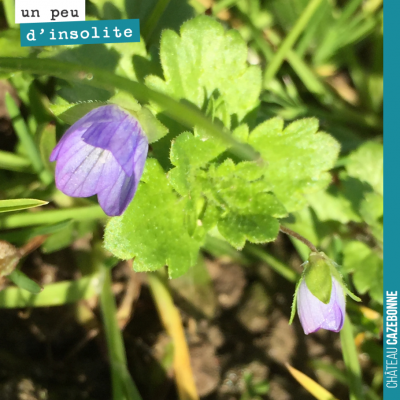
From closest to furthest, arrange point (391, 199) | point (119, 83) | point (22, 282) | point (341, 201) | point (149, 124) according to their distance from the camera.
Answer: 1. point (119, 83)
2. point (149, 124)
3. point (22, 282)
4. point (391, 199)
5. point (341, 201)

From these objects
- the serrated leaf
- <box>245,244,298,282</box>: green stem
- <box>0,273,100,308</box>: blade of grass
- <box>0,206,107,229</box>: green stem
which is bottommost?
<box>0,273,100,308</box>: blade of grass

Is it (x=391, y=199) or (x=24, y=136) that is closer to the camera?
(x=24, y=136)

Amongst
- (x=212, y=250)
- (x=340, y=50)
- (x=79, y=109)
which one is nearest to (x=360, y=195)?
(x=212, y=250)

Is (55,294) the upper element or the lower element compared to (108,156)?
lower

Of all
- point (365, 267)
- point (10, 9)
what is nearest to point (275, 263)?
point (365, 267)

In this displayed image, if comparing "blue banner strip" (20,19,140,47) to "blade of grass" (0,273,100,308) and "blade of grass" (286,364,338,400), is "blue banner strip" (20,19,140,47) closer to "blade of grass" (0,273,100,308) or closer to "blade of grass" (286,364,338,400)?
"blade of grass" (0,273,100,308)

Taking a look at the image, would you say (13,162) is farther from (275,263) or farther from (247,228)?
(275,263)

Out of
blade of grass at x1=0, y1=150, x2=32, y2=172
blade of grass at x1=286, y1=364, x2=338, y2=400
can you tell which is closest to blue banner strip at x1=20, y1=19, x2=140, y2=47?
blade of grass at x1=0, y1=150, x2=32, y2=172
